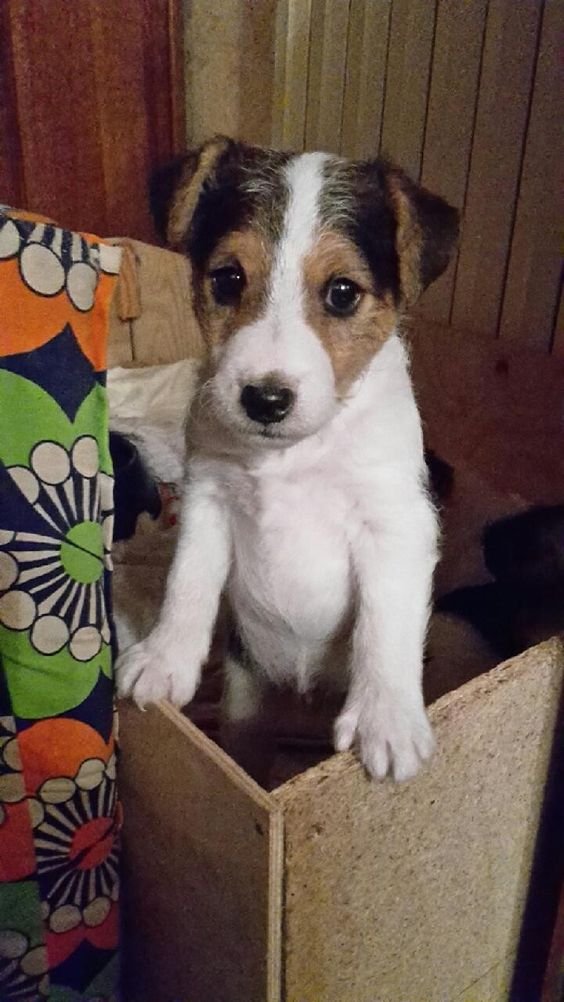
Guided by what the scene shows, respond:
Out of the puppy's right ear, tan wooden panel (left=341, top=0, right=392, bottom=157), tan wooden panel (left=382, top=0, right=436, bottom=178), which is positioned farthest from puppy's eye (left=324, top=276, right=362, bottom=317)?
tan wooden panel (left=341, top=0, right=392, bottom=157)

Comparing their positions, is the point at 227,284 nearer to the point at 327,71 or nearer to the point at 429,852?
the point at 429,852

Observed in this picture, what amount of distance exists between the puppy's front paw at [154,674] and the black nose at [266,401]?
49 centimetres

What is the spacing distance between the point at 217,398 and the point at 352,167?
54 cm

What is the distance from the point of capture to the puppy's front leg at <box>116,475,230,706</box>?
1391 mm

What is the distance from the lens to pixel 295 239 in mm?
1314

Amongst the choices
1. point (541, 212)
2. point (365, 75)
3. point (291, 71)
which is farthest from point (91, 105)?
point (541, 212)

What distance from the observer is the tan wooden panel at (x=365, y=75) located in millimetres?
2525

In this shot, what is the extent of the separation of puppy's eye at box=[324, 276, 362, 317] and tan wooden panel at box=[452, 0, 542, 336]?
1.17 meters

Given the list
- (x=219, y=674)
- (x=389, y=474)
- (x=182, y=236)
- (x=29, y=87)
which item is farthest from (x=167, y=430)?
(x=29, y=87)

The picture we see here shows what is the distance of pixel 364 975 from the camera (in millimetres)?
1241

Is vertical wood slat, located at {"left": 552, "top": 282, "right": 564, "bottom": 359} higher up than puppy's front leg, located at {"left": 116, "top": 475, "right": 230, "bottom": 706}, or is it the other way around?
vertical wood slat, located at {"left": 552, "top": 282, "right": 564, "bottom": 359}

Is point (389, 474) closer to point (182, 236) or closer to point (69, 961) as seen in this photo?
point (182, 236)

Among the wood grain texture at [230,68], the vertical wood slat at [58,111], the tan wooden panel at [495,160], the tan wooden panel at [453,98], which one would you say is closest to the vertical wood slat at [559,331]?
the tan wooden panel at [495,160]

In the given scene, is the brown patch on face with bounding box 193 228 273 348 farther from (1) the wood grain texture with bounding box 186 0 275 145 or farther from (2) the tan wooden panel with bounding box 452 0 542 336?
(1) the wood grain texture with bounding box 186 0 275 145
